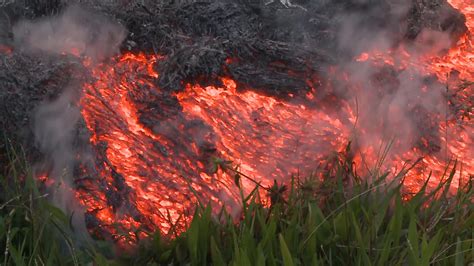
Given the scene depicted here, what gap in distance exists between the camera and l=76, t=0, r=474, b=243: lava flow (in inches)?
75.0

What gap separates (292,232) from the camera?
1743 millimetres

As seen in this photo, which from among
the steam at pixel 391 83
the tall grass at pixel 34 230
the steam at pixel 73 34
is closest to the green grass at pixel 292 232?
the tall grass at pixel 34 230

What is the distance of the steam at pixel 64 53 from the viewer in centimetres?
196

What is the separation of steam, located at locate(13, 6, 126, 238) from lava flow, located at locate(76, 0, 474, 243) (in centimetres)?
5

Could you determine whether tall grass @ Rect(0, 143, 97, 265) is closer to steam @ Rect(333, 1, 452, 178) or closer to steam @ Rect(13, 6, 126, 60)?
steam @ Rect(13, 6, 126, 60)

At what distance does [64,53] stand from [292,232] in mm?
1099

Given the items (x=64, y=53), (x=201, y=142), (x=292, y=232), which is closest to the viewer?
(x=292, y=232)

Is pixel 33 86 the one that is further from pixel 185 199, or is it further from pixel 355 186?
pixel 355 186

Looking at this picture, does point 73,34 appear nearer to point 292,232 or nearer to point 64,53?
point 64,53

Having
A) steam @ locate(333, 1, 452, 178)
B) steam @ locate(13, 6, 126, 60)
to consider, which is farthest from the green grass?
steam @ locate(13, 6, 126, 60)

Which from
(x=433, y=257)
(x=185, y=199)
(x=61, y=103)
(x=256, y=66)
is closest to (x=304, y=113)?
(x=256, y=66)

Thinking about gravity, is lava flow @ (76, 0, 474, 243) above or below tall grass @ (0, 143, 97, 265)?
above

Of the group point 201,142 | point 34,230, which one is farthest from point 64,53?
point 34,230

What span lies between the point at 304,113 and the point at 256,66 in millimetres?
264
